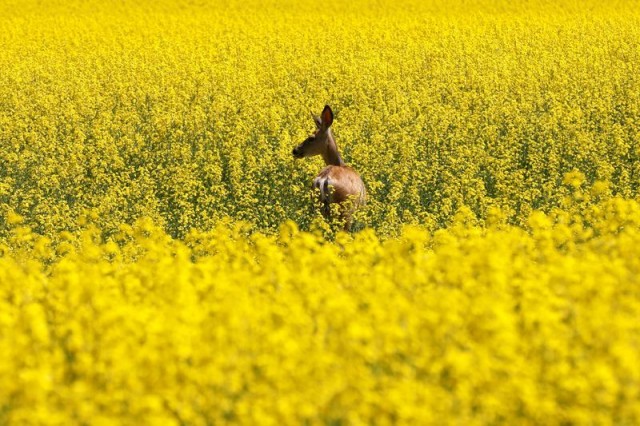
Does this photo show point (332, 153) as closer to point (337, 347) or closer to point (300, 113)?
point (300, 113)

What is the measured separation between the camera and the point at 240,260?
7.75m

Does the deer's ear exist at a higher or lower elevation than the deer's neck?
higher

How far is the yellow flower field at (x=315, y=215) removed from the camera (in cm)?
502

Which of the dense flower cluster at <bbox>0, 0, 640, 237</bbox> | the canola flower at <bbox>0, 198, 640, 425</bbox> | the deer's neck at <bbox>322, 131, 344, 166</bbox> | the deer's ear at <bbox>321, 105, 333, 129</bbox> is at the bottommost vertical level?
the dense flower cluster at <bbox>0, 0, 640, 237</bbox>

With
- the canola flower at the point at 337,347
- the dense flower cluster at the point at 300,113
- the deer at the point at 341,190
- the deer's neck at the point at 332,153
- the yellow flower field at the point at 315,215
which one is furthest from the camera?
the dense flower cluster at the point at 300,113

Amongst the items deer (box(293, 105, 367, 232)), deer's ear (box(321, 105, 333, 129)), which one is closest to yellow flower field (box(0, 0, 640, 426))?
deer (box(293, 105, 367, 232))

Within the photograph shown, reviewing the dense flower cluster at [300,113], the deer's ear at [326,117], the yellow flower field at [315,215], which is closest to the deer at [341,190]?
the yellow flower field at [315,215]

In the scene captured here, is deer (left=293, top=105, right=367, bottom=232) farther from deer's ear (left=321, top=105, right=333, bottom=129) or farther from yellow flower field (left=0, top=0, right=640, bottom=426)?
deer's ear (left=321, top=105, right=333, bottom=129)

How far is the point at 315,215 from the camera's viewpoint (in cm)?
1160

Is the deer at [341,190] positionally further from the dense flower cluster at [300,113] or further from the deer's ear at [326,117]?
the deer's ear at [326,117]

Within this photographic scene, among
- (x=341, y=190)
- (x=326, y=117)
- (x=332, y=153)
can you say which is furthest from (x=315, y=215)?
(x=326, y=117)

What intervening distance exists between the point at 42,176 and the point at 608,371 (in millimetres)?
10844

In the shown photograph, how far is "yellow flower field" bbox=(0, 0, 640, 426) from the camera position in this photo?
5.02 meters

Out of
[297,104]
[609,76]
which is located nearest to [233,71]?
[297,104]
